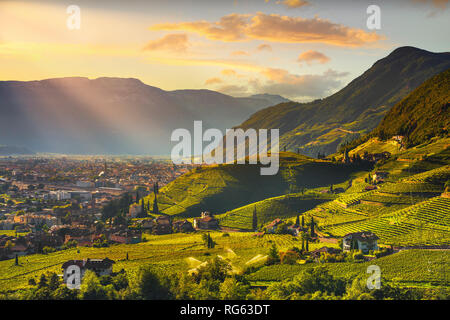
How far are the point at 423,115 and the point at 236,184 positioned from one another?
29100mm

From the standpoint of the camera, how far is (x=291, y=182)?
52.6 meters

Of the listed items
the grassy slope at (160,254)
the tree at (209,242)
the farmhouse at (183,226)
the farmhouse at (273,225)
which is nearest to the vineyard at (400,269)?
the grassy slope at (160,254)

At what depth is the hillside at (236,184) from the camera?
47.2 metres

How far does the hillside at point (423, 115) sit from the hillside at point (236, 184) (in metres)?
10.5

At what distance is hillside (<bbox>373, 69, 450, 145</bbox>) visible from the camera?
173 feet

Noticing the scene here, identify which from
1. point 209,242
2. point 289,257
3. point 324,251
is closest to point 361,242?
point 324,251

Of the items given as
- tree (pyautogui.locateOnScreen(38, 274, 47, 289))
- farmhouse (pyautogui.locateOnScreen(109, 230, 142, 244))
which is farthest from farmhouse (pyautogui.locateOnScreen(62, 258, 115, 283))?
farmhouse (pyautogui.locateOnScreen(109, 230, 142, 244))

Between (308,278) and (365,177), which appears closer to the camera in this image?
(308,278)

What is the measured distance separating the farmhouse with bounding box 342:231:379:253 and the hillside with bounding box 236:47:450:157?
7534 cm

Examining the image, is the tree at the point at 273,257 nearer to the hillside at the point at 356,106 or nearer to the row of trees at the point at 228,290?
the row of trees at the point at 228,290

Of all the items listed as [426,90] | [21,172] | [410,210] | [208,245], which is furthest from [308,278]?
[21,172]
